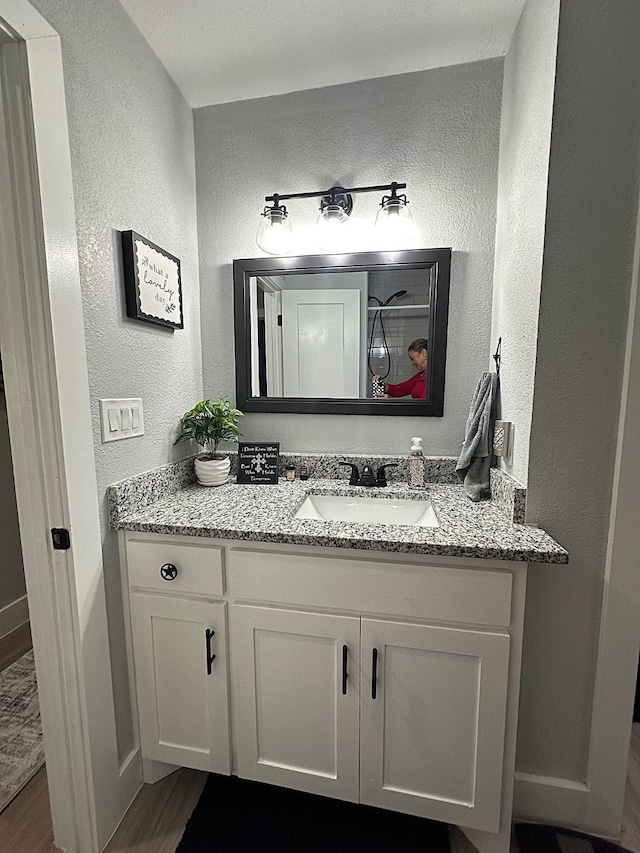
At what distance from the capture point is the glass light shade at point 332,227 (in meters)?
1.35

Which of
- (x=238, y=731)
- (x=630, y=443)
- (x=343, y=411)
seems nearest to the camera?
(x=630, y=443)

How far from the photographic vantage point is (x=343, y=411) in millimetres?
1483

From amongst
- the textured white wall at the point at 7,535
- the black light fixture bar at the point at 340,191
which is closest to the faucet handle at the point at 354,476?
the black light fixture bar at the point at 340,191

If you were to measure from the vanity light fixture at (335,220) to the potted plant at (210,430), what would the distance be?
0.65 meters

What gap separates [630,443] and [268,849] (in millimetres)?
1494

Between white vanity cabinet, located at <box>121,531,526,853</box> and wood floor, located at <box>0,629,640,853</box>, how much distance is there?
16cm

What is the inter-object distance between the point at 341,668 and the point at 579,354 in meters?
1.05

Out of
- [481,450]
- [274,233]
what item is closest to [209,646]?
[481,450]

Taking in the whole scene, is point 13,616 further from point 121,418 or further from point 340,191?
point 340,191

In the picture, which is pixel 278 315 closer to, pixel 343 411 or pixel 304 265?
pixel 304 265

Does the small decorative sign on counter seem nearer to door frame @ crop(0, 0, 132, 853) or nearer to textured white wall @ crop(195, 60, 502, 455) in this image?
textured white wall @ crop(195, 60, 502, 455)

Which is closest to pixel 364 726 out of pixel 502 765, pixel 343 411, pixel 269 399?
pixel 502 765

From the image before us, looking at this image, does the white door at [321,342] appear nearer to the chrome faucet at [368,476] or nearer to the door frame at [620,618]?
the chrome faucet at [368,476]

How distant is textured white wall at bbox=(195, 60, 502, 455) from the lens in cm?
131
